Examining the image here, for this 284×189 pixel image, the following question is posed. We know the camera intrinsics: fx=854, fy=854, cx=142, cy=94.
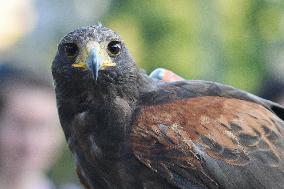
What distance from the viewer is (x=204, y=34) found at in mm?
19609

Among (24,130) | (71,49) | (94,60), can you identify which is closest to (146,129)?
(94,60)

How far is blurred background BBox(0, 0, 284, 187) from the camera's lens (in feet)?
57.5

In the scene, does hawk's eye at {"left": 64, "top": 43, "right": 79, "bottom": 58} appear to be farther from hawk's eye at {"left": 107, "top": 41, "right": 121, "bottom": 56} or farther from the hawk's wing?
the hawk's wing

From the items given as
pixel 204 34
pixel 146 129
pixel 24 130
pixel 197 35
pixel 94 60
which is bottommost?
pixel 204 34

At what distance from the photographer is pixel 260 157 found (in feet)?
19.3

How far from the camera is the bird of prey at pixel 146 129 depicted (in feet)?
18.6

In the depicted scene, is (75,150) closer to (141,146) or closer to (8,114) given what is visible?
(141,146)

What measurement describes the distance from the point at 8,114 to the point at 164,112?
2.10 meters

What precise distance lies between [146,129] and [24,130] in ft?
6.86

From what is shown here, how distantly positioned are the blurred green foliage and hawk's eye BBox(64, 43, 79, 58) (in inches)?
425

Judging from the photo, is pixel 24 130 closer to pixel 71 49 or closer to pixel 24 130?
pixel 24 130

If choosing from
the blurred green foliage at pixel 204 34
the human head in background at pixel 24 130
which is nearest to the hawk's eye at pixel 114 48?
the human head in background at pixel 24 130

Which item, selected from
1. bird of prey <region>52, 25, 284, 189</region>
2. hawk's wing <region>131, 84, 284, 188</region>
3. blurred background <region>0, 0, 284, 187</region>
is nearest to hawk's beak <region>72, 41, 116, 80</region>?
bird of prey <region>52, 25, 284, 189</region>

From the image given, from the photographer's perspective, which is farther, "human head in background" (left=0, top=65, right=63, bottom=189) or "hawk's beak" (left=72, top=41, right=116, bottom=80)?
"human head in background" (left=0, top=65, right=63, bottom=189)
